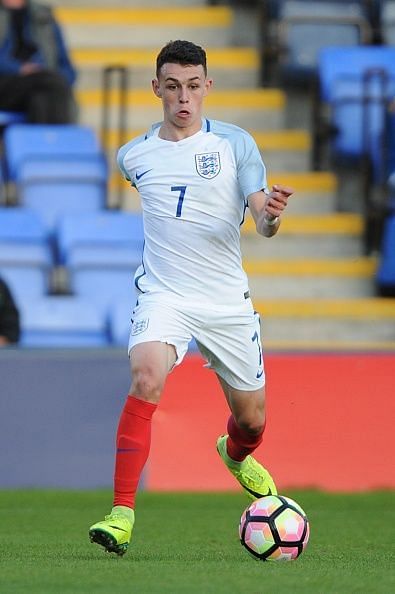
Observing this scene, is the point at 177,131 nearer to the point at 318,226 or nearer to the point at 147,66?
the point at 318,226

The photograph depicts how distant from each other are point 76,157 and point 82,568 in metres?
8.18

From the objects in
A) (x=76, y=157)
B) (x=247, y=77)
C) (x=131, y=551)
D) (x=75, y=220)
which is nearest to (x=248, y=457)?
(x=131, y=551)

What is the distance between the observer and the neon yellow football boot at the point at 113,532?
6.31 m

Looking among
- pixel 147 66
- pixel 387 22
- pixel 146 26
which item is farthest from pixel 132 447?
pixel 146 26

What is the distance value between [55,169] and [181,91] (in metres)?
6.94

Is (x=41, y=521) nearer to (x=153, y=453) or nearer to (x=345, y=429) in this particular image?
(x=153, y=453)

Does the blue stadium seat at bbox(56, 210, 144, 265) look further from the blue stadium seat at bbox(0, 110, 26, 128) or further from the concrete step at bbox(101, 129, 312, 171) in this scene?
the concrete step at bbox(101, 129, 312, 171)

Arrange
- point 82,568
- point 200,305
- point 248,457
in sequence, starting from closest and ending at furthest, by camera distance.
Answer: point 82,568, point 200,305, point 248,457

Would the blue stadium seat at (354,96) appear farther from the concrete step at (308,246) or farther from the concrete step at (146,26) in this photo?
the concrete step at (146,26)

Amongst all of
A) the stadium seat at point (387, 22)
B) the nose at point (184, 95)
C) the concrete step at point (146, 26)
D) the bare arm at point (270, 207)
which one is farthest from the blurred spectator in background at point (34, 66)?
the bare arm at point (270, 207)

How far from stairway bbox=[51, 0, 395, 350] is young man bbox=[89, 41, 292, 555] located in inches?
155

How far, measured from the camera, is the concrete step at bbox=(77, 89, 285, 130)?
15.2 meters

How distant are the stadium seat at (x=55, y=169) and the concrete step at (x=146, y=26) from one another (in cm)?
220

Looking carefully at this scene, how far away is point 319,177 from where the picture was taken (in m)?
14.7
